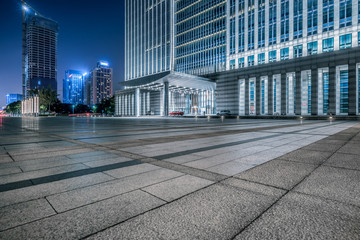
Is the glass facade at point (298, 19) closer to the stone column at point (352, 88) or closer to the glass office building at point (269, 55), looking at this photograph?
the glass office building at point (269, 55)

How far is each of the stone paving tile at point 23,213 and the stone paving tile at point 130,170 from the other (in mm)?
1385

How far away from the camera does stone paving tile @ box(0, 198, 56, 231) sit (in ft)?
7.23

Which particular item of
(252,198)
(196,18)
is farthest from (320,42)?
(252,198)

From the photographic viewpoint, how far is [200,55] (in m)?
68.5

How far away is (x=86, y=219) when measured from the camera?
2270 millimetres

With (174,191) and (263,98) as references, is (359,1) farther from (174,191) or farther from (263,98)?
(174,191)

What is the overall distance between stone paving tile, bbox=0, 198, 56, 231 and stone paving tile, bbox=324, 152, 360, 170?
552 centimetres

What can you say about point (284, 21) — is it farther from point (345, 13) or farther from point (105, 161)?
point (105, 161)

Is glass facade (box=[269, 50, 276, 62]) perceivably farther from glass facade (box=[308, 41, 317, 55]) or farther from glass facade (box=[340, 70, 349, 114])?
glass facade (box=[340, 70, 349, 114])

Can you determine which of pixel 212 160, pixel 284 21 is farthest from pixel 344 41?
pixel 212 160

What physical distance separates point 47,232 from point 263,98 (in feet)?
184

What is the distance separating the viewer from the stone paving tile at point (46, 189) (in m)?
2.86

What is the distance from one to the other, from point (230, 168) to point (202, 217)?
7.48 ft

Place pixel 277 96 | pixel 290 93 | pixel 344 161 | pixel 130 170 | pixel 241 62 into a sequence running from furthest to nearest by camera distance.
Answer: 1. pixel 241 62
2. pixel 277 96
3. pixel 290 93
4. pixel 344 161
5. pixel 130 170
